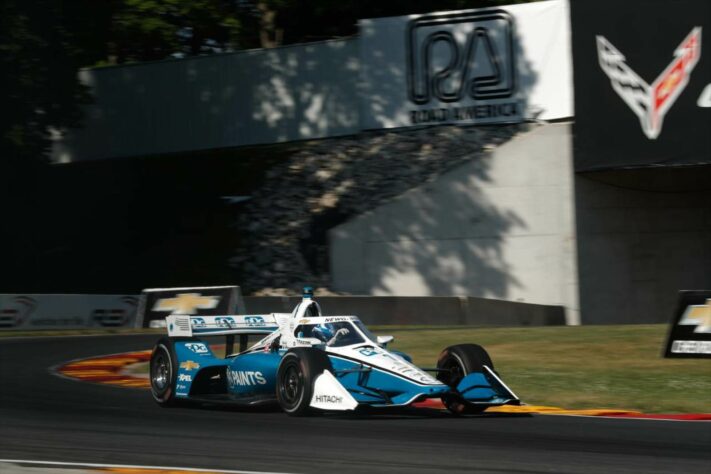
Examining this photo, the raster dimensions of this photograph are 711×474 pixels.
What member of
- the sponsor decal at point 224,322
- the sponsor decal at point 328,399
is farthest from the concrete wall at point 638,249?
the sponsor decal at point 328,399

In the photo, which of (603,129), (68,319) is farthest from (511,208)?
(68,319)

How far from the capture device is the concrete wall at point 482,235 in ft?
93.2

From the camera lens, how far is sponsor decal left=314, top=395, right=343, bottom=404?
36.7 feet

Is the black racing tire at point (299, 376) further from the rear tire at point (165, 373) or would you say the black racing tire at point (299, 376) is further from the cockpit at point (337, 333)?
the rear tire at point (165, 373)

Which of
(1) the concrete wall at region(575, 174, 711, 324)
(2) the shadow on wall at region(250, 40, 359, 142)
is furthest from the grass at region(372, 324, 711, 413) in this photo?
(2) the shadow on wall at region(250, 40, 359, 142)

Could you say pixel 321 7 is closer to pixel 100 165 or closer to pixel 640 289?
pixel 100 165

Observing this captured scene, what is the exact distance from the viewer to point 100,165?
123ft

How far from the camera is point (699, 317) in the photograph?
16438 millimetres

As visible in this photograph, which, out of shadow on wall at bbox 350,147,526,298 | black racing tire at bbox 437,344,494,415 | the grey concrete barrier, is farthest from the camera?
shadow on wall at bbox 350,147,526,298

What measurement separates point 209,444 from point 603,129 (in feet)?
61.7

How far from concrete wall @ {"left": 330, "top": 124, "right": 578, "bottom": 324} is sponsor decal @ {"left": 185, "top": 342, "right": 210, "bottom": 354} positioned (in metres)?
15.8

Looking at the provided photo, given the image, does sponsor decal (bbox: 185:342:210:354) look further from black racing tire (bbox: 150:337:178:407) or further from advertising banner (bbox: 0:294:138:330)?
advertising banner (bbox: 0:294:138:330)

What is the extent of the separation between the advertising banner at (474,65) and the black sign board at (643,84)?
2.69 metres

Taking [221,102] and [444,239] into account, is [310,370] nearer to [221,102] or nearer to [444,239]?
[444,239]
